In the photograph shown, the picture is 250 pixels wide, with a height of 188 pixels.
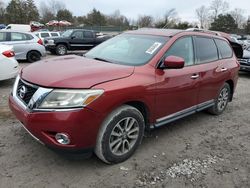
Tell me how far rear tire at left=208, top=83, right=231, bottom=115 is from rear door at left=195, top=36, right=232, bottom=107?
284 mm

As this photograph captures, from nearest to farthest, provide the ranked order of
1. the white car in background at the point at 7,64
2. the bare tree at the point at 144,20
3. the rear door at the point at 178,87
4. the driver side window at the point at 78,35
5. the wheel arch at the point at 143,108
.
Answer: the wheel arch at the point at 143,108 < the rear door at the point at 178,87 < the white car in background at the point at 7,64 < the driver side window at the point at 78,35 < the bare tree at the point at 144,20

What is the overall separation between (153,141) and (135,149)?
62 cm

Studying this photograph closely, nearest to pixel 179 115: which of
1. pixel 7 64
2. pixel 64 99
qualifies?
pixel 64 99

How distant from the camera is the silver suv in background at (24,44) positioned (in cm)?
1166

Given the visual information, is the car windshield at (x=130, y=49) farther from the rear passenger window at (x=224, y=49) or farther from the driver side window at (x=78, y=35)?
the driver side window at (x=78, y=35)

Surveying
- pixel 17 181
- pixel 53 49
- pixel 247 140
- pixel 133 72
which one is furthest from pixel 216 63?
pixel 53 49

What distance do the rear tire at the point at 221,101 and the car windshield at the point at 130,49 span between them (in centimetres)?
209

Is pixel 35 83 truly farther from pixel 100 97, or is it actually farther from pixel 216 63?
pixel 216 63

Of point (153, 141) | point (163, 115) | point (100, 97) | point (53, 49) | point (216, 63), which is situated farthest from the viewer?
point (53, 49)

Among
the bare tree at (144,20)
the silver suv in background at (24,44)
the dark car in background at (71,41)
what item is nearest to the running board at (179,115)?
the silver suv in background at (24,44)

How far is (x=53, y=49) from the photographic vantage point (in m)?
16.2

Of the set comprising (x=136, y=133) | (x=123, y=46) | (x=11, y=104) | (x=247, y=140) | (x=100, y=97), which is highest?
(x=123, y=46)

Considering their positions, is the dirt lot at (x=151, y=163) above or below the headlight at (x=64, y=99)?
below

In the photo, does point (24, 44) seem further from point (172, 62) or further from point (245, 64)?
point (172, 62)
